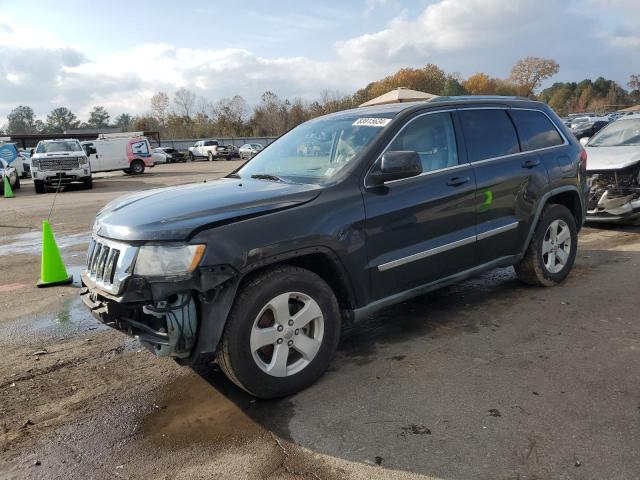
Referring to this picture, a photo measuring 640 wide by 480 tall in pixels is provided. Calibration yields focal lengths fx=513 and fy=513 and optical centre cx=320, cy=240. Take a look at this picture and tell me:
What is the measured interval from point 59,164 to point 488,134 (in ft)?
60.9

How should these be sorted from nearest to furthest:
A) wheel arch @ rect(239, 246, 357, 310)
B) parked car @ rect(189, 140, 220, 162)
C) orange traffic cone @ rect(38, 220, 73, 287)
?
wheel arch @ rect(239, 246, 357, 310) < orange traffic cone @ rect(38, 220, 73, 287) < parked car @ rect(189, 140, 220, 162)

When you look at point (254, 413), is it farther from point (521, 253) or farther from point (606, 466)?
point (521, 253)

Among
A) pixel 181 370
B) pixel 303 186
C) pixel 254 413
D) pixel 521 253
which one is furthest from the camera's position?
pixel 521 253

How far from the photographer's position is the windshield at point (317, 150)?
12.6 ft

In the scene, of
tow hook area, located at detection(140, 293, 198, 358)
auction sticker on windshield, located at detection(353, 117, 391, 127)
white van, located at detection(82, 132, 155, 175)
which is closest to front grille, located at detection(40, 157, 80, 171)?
white van, located at detection(82, 132, 155, 175)

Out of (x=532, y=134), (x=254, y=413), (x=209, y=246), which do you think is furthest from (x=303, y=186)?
(x=532, y=134)

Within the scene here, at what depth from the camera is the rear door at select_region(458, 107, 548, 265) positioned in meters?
4.40

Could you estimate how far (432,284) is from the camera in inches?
160

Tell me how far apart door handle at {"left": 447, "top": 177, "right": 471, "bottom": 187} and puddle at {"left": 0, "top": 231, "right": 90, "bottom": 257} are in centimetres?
707

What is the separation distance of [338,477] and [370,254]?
4.97ft

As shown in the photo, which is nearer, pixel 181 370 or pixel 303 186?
pixel 303 186

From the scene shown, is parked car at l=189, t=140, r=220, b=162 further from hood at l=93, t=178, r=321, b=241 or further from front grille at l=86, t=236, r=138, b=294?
front grille at l=86, t=236, r=138, b=294

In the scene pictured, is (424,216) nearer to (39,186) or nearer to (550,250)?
(550,250)

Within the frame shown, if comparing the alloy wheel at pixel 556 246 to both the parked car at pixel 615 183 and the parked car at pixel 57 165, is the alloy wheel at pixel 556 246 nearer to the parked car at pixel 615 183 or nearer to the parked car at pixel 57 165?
the parked car at pixel 615 183
